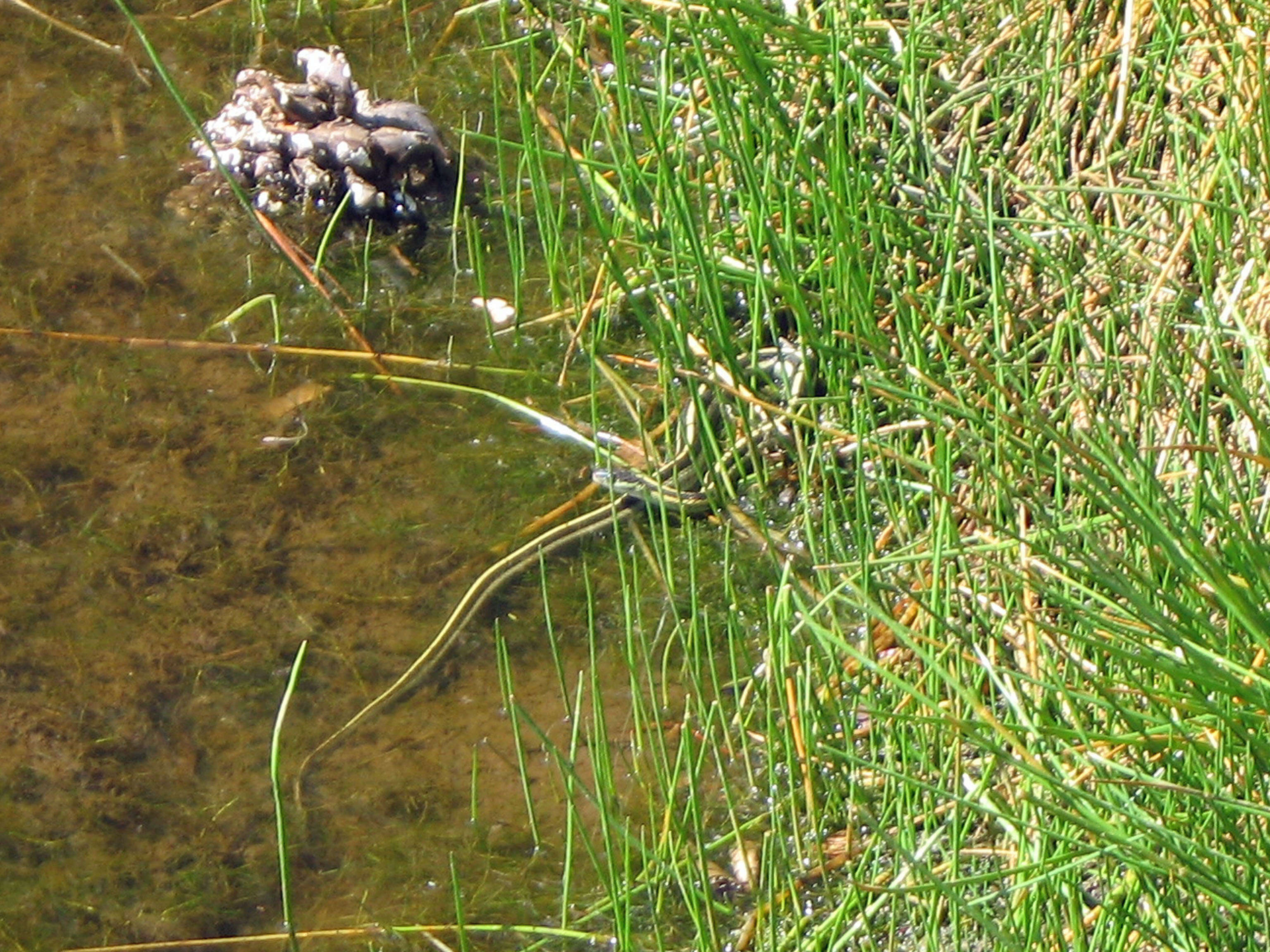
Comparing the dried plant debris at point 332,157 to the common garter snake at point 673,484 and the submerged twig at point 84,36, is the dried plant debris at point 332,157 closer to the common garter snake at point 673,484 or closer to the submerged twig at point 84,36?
the submerged twig at point 84,36

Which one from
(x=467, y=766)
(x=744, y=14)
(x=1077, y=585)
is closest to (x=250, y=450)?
(x=467, y=766)

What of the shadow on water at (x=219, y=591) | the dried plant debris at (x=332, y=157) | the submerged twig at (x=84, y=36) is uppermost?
the submerged twig at (x=84, y=36)

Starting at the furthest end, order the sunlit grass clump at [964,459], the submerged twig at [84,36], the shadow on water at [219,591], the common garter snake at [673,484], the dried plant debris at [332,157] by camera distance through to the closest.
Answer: the submerged twig at [84,36] → the dried plant debris at [332,157] → the common garter snake at [673,484] → the shadow on water at [219,591] → the sunlit grass clump at [964,459]

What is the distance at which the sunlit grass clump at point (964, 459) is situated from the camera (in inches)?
49.4

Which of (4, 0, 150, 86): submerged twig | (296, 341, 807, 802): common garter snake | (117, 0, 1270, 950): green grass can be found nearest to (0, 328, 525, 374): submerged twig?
(117, 0, 1270, 950): green grass

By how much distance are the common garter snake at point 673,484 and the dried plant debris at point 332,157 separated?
556 millimetres

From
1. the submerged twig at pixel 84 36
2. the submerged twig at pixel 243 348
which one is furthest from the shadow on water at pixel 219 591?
the submerged twig at pixel 84 36

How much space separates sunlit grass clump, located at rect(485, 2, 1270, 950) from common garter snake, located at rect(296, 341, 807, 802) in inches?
2.9

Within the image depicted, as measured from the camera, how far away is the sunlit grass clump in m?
1.25

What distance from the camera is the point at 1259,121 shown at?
1.74 meters

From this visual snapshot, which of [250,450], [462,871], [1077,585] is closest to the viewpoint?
[1077,585]

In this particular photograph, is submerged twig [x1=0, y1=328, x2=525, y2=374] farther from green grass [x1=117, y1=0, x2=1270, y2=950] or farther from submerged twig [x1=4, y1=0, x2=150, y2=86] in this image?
submerged twig [x1=4, y1=0, x2=150, y2=86]

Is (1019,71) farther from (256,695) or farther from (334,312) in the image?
(256,695)

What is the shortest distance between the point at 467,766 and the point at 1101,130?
3.95ft
